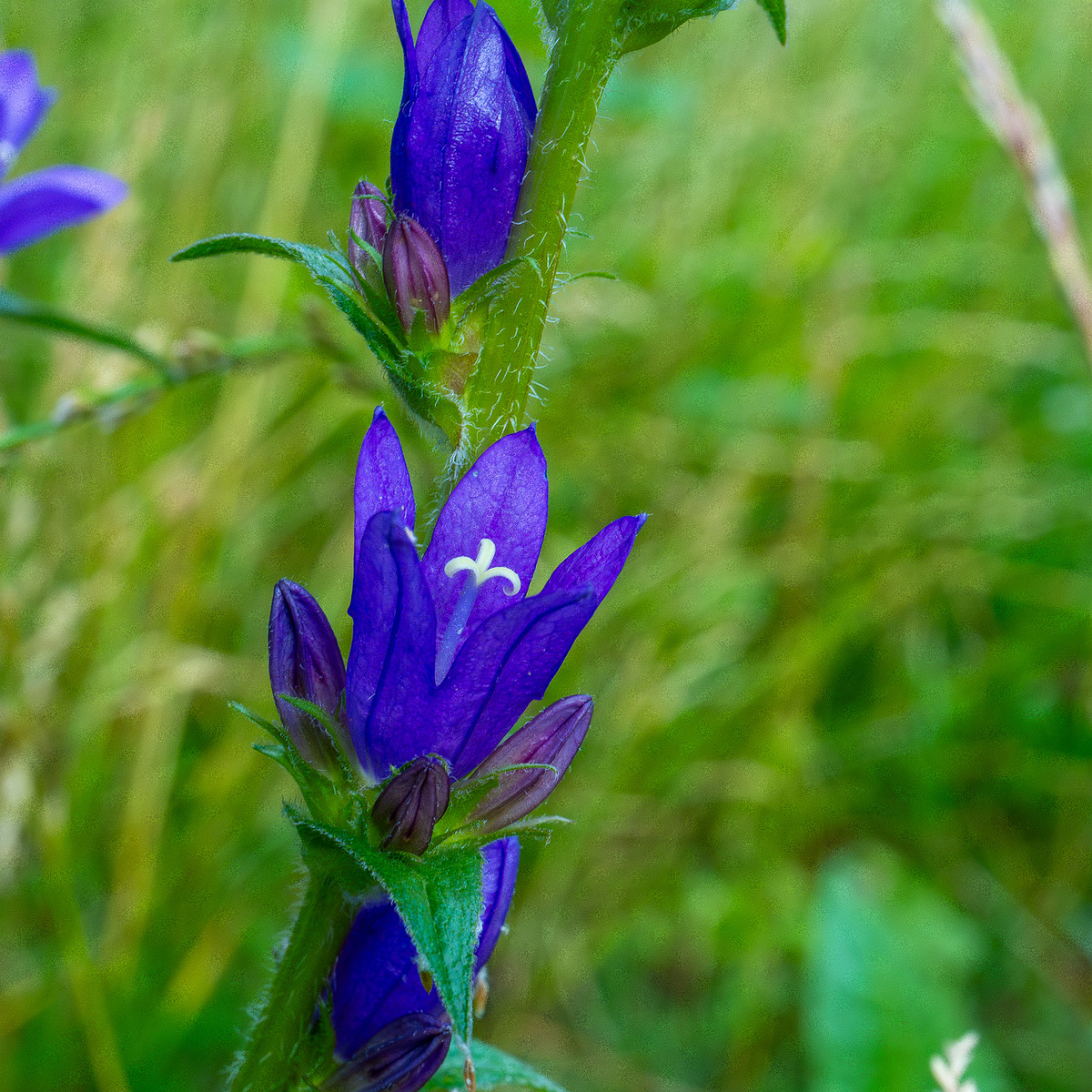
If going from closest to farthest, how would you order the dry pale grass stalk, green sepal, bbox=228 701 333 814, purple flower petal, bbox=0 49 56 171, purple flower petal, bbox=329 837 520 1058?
green sepal, bbox=228 701 333 814, purple flower petal, bbox=329 837 520 1058, purple flower petal, bbox=0 49 56 171, the dry pale grass stalk

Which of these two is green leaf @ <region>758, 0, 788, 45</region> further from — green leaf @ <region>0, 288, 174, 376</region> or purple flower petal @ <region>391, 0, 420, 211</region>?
green leaf @ <region>0, 288, 174, 376</region>

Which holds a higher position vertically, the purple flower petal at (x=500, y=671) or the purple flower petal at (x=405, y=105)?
the purple flower petal at (x=405, y=105)

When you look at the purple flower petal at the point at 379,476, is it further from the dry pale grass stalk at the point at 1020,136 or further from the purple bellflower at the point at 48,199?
the dry pale grass stalk at the point at 1020,136

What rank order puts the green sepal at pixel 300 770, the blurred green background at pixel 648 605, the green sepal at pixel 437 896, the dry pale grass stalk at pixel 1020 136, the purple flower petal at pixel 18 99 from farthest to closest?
the blurred green background at pixel 648 605, the dry pale grass stalk at pixel 1020 136, the purple flower petal at pixel 18 99, the green sepal at pixel 300 770, the green sepal at pixel 437 896

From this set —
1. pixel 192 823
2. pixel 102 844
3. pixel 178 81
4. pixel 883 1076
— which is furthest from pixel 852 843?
pixel 178 81

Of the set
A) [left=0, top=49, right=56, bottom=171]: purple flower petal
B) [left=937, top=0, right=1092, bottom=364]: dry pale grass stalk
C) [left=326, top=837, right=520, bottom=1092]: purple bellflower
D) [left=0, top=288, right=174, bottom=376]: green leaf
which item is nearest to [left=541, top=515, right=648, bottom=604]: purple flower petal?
[left=326, top=837, right=520, bottom=1092]: purple bellflower

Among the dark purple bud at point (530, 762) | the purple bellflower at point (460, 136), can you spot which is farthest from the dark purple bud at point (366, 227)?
the dark purple bud at point (530, 762)

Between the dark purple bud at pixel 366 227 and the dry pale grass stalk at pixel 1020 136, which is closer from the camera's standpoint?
the dark purple bud at pixel 366 227

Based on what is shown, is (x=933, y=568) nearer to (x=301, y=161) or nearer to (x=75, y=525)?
(x=301, y=161)
